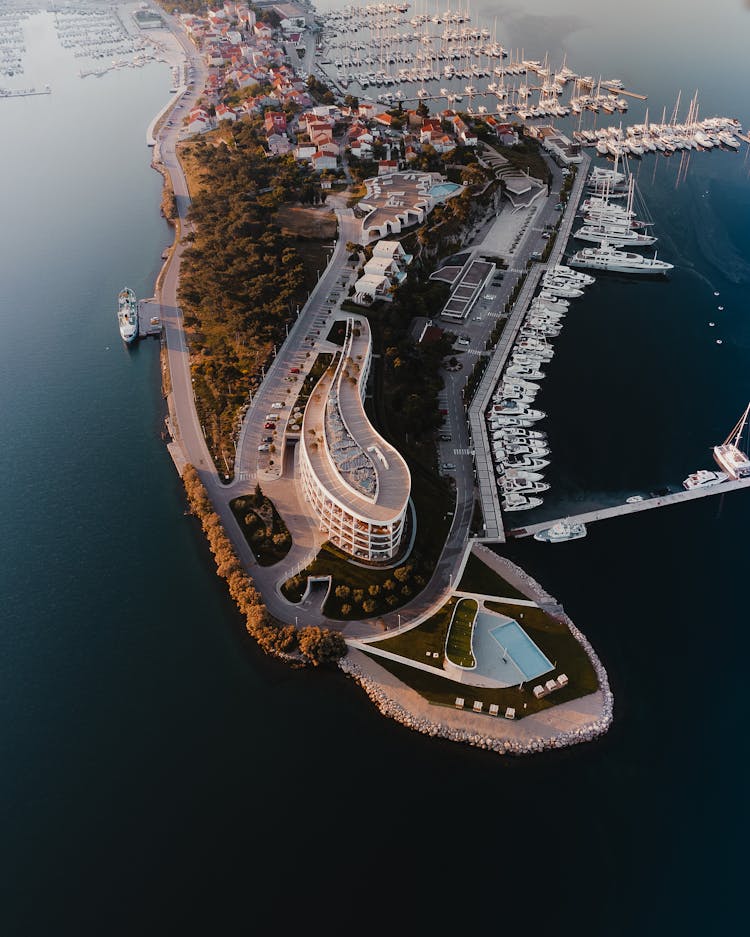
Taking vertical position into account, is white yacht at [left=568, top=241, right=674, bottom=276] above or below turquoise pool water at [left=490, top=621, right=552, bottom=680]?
above

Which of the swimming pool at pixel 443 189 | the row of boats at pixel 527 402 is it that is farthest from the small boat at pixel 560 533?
the swimming pool at pixel 443 189

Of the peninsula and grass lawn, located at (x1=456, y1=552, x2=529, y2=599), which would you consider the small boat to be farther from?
grass lawn, located at (x1=456, y1=552, x2=529, y2=599)

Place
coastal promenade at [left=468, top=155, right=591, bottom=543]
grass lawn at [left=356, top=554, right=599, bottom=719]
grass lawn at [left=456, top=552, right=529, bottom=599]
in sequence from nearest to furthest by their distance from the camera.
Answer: grass lawn at [left=356, top=554, right=599, bottom=719], grass lawn at [left=456, top=552, right=529, bottom=599], coastal promenade at [left=468, top=155, right=591, bottom=543]

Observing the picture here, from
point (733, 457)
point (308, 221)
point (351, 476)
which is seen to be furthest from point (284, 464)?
point (308, 221)

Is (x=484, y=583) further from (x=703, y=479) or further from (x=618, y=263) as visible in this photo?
(x=618, y=263)

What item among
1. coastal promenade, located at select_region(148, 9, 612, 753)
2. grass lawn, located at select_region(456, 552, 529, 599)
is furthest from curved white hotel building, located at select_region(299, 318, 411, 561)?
grass lawn, located at select_region(456, 552, 529, 599)

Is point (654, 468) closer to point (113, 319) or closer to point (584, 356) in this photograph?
point (584, 356)

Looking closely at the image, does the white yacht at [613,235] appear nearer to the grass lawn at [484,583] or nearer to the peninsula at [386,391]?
the peninsula at [386,391]
